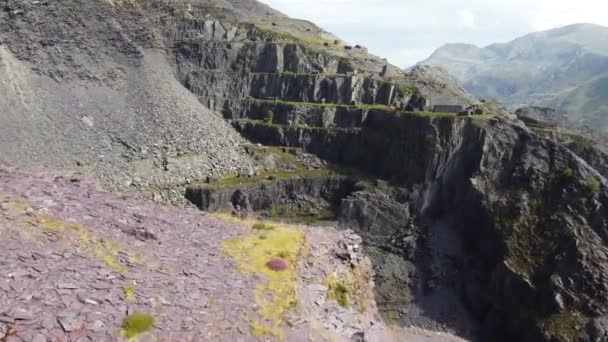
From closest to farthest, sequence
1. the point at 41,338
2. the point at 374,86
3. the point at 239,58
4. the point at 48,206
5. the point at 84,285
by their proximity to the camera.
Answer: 1. the point at 41,338
2. the point at 84,285
3. the point at 48,206
4. the point at 374,86
5. the point at 239,58

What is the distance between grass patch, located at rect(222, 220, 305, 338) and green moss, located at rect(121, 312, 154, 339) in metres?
4.89

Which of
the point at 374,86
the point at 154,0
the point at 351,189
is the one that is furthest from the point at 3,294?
the point at 154,0

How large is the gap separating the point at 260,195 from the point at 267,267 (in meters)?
41.1

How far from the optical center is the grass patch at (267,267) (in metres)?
22.5

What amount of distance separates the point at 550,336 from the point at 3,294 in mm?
50762

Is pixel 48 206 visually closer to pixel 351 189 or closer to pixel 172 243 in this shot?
pixel 172 243

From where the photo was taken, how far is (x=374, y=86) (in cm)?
8600

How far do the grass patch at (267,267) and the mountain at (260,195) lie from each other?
6.0 inches

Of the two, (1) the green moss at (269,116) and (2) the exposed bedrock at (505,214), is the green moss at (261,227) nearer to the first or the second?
(2) the exposed bedrock at (505,214)

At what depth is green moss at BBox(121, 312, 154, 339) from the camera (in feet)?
60.4

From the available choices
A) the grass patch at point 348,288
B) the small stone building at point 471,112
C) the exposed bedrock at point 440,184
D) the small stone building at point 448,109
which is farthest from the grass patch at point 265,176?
the grass patch at point 348,288

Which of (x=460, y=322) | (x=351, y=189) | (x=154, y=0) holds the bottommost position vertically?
(x=460, y=322)

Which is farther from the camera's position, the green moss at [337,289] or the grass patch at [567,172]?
the grass patch at [567,172]

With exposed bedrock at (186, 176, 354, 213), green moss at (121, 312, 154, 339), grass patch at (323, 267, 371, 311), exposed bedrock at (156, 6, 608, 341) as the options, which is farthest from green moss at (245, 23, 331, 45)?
green moss at (121, 312, 154, 339)
